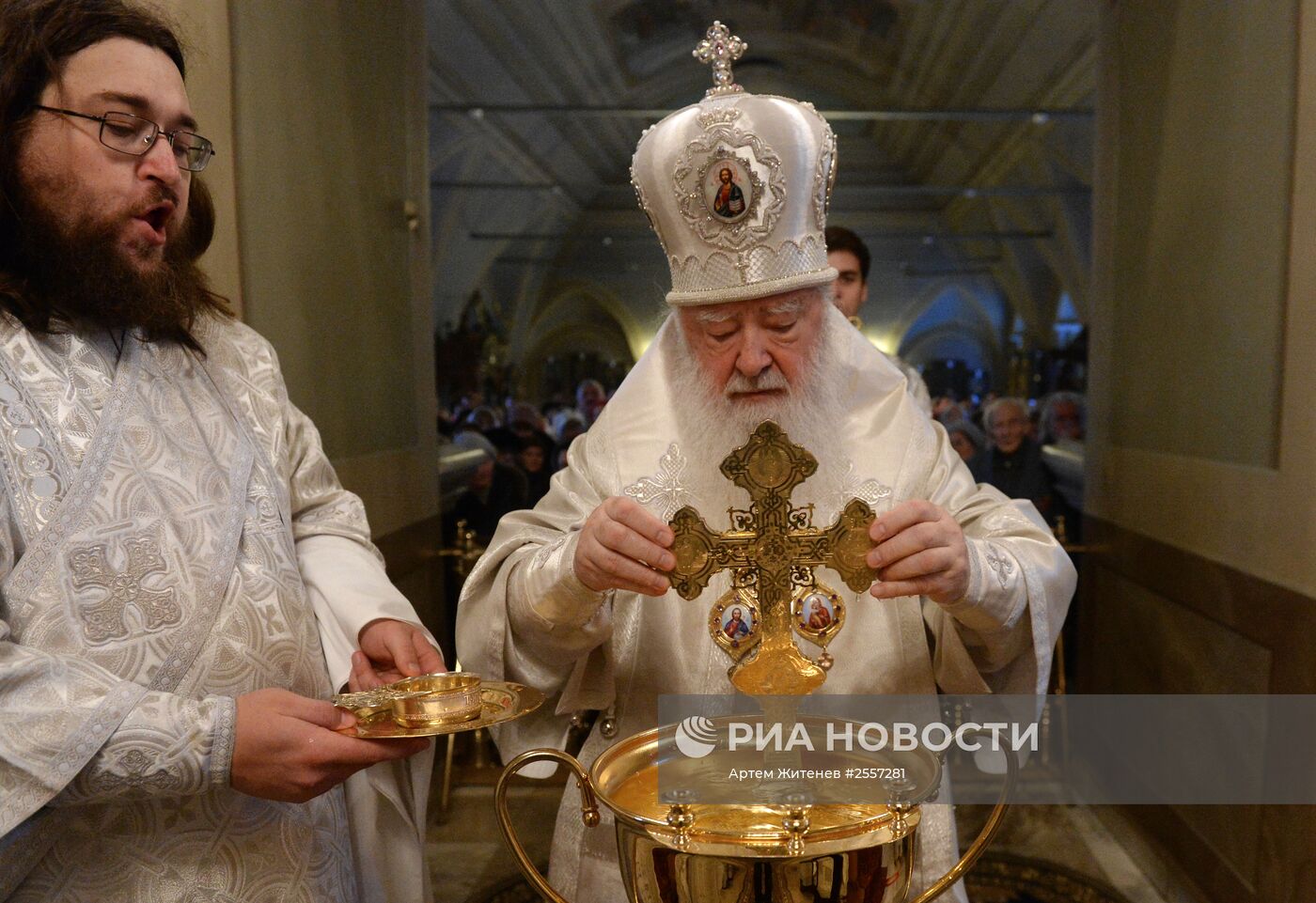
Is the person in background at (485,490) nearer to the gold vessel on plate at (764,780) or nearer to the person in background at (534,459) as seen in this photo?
the person in background at (534,459)

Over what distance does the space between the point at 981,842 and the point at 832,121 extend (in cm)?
417

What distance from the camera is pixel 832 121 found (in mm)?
4832

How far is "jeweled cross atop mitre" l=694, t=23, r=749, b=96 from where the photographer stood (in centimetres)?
180

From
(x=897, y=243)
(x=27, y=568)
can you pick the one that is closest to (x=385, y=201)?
(x=897, y=243)

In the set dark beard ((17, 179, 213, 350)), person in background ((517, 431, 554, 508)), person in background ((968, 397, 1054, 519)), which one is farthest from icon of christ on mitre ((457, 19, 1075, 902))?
person in background ((968, 397, 1054, 519))

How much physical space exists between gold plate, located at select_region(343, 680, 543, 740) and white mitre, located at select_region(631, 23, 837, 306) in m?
0.71

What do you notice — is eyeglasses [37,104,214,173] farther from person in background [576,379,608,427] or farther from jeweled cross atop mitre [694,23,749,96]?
person in background [576,379,608,427]

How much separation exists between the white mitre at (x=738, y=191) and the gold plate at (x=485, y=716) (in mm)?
706

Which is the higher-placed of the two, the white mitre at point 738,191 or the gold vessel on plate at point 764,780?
the white mitre at point 738,191

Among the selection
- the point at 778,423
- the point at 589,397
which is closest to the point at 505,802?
the point at 778,423

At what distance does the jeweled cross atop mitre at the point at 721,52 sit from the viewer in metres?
1.80

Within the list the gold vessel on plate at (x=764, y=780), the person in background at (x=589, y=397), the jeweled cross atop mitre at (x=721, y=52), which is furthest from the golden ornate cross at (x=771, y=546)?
the person in background at (x=589, y=397)

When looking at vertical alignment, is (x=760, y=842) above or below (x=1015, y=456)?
below

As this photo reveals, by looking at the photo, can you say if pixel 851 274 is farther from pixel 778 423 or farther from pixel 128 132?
pixel 128 132
